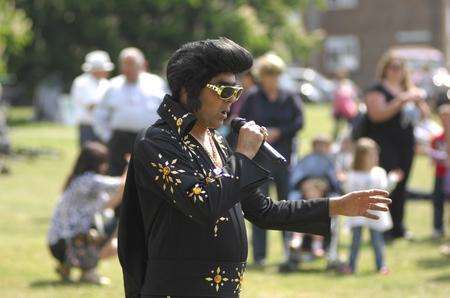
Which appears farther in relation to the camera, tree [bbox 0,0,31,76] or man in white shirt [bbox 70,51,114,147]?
tree [bbox 0,0,31,76]

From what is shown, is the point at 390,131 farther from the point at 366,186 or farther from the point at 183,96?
the point at 183,96

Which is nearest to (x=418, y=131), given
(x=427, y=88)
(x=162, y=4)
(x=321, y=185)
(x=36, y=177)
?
(x=36, y=177)

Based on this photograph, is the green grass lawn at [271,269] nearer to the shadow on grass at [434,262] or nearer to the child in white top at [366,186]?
the shadow on grass at [434,262]

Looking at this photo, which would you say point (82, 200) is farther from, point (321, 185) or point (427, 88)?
point (427, 88)

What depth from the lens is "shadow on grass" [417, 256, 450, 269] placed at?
35.3 feet

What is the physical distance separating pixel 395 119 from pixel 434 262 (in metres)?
2.00

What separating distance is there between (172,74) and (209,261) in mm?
742

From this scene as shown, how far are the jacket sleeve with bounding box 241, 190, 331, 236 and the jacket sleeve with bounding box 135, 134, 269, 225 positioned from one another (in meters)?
0.39

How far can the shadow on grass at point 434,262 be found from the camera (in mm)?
10773

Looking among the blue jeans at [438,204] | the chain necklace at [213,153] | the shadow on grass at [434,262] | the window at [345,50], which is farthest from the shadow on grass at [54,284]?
the window at [345,50]

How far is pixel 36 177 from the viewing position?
1936cm

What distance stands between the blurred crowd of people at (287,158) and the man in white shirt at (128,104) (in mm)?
10

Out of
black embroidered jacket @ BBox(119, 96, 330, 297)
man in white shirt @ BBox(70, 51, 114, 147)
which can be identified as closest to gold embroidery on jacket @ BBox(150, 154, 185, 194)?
black embroidered jacket @ BBox(119, 96, 330, 297)

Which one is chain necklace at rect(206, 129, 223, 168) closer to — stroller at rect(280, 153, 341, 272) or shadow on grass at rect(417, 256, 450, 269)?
stroller at rect(280, 153, 341, 272)
